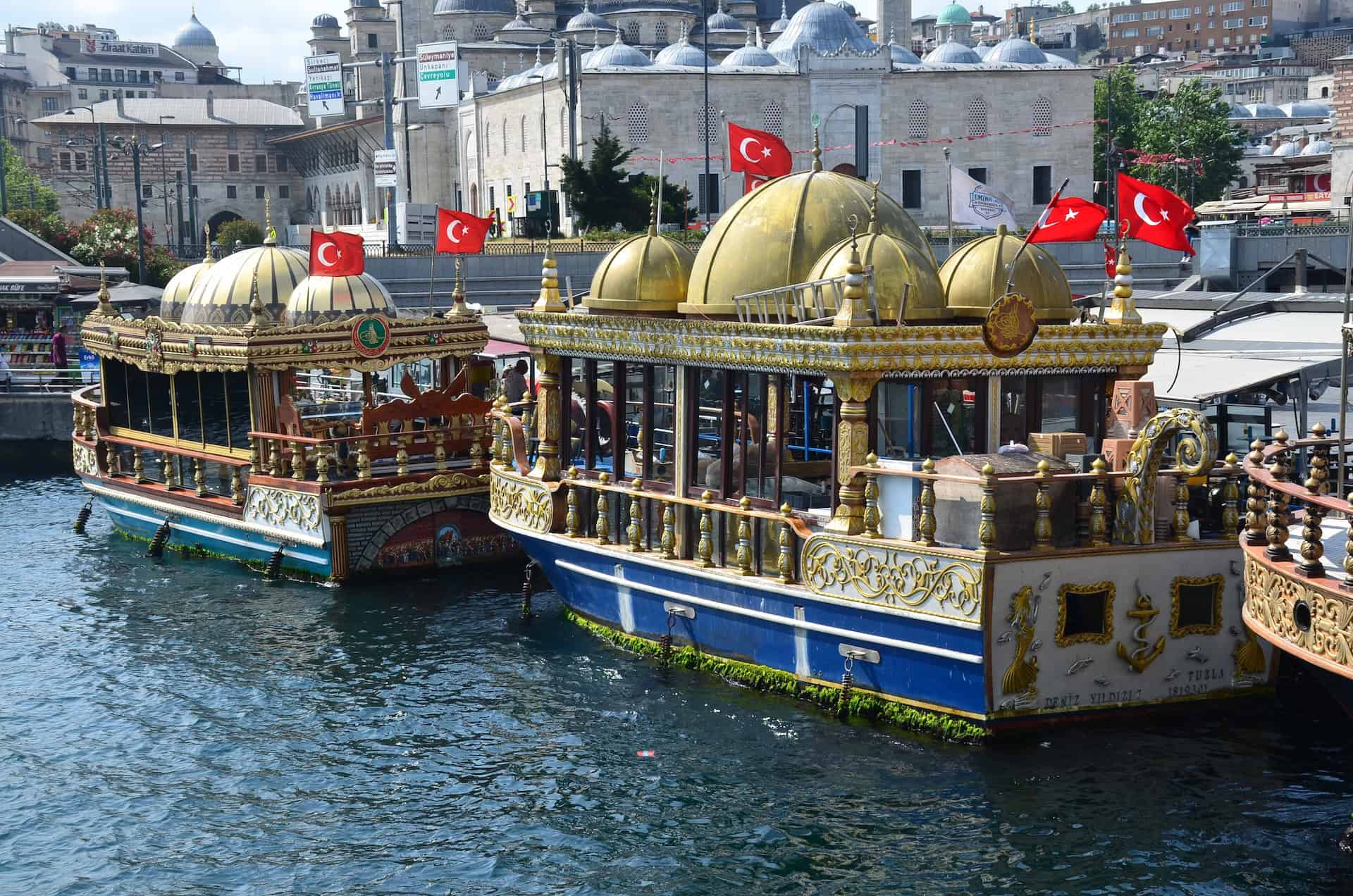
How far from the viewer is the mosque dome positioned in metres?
91.8

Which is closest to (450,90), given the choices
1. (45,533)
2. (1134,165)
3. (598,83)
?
(598,83)

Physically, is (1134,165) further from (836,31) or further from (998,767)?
(998,767)

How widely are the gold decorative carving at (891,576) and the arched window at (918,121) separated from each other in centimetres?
6081

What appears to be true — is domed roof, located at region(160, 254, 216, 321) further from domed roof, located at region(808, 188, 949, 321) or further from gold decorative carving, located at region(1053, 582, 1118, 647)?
gold decorative carving, located at region(1053, 582, 1118, 647)

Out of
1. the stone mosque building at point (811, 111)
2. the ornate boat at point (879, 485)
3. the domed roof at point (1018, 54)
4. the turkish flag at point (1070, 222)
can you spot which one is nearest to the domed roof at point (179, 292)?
the ornate boat at point (879, 485)

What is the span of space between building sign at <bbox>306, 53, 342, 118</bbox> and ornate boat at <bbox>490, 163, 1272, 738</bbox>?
64385 mm

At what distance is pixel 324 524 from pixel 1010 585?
9.37 m

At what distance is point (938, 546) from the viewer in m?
12.4

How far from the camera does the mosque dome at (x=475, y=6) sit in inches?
3615

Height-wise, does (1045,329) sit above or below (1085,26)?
below

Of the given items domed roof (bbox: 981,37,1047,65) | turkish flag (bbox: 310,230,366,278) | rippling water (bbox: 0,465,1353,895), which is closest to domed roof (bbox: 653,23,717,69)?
domed roof (bbox: 981,37,1047,65)

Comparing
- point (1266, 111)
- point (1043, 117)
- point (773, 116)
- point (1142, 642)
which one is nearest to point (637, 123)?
point (773, 116)

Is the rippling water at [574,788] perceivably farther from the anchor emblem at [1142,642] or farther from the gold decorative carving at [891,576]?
the gold decorative carving at [891,576]

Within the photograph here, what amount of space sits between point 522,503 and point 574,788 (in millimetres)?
4662
